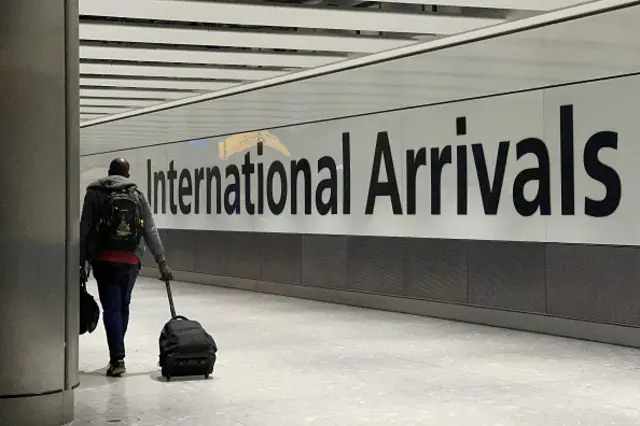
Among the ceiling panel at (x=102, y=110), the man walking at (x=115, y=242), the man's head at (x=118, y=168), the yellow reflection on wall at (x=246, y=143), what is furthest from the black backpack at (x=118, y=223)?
the ceiling panel at (x=102, y=110)

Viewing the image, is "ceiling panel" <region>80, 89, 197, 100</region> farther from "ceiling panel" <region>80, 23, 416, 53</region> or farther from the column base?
the column base

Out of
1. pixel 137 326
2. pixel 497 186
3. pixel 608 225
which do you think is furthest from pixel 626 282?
pixel 137 326

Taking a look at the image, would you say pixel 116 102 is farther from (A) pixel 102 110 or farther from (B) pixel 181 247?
(B) pixel 181 247

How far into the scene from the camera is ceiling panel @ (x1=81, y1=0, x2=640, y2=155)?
11.3 m

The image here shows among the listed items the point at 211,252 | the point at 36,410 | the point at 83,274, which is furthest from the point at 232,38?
the point at 211,252

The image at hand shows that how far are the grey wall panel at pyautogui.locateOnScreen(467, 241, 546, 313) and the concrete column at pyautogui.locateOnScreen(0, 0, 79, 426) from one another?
675 centimetres

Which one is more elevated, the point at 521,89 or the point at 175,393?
the point at 521,89

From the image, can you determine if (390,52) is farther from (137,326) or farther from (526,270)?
(137,326)

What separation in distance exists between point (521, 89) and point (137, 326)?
562cm

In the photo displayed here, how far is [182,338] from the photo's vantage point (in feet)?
29.4

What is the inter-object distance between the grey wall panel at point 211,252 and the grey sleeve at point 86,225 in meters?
10.3

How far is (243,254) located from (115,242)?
9935mm

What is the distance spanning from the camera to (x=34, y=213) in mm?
6844

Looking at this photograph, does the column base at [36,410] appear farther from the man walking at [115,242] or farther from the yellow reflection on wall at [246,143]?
the yellow reflection on wall at [246,143]
